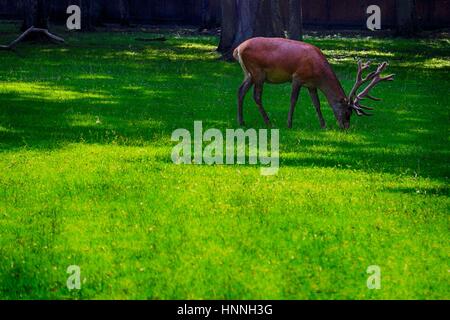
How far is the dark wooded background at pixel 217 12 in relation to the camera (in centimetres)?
5038

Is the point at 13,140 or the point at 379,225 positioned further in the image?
the point at 13,140

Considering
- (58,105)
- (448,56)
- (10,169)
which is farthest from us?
(448,56)

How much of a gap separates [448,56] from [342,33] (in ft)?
51.1

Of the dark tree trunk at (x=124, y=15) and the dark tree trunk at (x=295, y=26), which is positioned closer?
the dark tree trunk at (x=295, y=26)

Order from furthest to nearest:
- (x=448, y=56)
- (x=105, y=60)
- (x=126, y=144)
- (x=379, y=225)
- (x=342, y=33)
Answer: (x=342, y=33)
(x=448, y=56)
(x=105, y=60)
(x=126, y=144)
(x=379, y=225)

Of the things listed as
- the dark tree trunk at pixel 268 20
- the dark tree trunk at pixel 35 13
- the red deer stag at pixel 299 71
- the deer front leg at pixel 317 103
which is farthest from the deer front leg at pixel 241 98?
the dark tree trunk at pixel 35 13

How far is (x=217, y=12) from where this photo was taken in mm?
50938

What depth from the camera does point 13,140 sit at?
1368cm

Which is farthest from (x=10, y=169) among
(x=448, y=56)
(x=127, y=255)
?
(x=448, y=56)

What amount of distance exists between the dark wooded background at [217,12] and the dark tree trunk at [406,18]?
6.01m

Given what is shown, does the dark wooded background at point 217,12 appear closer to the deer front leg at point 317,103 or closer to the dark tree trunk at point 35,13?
the dark tree trunk at point 35,13

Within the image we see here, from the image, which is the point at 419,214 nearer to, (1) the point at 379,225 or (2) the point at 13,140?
(1) the point at 379,225

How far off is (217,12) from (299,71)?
36.8 metres

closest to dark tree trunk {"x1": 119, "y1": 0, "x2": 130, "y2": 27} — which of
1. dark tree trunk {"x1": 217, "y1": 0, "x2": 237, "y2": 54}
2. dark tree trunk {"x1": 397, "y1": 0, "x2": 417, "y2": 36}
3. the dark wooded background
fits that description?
the dark wooded background
